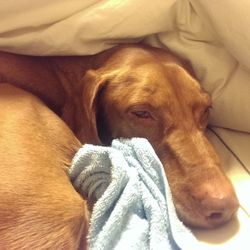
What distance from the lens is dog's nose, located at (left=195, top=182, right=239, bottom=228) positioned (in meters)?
1.17

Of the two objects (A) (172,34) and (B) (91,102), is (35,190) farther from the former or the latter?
(A) (172,34)

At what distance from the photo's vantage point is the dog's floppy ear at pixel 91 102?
4.62 feet

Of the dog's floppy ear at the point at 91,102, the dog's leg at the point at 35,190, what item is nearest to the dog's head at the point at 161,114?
the dog's floppy ear at the point at 91,102

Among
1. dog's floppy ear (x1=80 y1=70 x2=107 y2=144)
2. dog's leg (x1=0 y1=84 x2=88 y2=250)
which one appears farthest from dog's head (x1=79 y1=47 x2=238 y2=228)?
dog's leg (x1=0 y1=84 x2=88 y2=250)

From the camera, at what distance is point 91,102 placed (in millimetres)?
1430

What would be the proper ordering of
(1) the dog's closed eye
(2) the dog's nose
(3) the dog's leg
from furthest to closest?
(1) the dog's closed eye → (2) the dog's nose → (3) the dog's leg

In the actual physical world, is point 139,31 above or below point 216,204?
above

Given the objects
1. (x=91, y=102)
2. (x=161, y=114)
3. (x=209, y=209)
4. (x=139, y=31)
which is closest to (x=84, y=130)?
(x=91, y=102)

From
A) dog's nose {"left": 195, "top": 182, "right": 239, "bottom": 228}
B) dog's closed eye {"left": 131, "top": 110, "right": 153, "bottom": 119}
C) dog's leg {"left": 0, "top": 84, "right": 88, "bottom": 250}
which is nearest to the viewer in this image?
dog's leg {"left": 0, "top": 84, "right": 88, "bottom": 250}

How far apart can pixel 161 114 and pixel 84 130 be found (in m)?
0.20

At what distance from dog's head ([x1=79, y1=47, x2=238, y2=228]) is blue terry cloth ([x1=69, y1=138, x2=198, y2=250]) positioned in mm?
91

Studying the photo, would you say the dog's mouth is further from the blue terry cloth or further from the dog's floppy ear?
the dog's floppy ear

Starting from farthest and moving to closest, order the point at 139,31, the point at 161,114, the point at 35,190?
1. the point at 139,31
2. the point at 161,114
3. the point at 35,190

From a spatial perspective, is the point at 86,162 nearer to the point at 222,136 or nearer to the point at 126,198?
the point at 126,198
